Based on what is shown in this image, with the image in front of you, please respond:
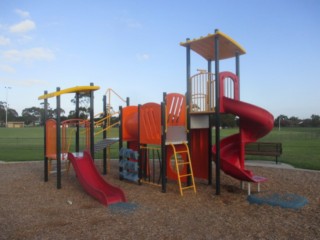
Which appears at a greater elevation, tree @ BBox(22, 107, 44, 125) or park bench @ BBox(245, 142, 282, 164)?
tree @ BBox(22, 107, 44, 125)

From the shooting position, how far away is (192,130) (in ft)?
31.3

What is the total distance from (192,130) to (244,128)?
1.70 metres

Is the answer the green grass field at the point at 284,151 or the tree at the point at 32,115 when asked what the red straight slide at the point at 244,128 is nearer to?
the green grass field at the point at 284,151

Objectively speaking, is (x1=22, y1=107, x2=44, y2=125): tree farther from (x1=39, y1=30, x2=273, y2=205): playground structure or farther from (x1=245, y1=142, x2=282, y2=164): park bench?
(x1=39, y1=30, x2=273, y2=205): playground structure

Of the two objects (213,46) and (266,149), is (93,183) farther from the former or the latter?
(266,149)

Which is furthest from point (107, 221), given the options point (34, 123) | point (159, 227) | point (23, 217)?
point (34, 123)

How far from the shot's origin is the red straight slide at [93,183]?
720cm

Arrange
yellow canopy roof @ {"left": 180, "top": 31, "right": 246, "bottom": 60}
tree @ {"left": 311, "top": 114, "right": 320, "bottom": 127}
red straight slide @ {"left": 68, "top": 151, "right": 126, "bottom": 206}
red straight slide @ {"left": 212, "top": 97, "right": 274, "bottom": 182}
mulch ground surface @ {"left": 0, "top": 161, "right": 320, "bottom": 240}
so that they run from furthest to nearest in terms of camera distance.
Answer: tree @ {"left": 311, "top": 114, "right": 320, "bottom": 127}
yellow canopy roof @ {"left": 180, "top": 31, "right": 246, "bottom": 60}
red straight slide @ {"left": 212, "top": 97, "right": 274, "bottom": 182}
red straight slide @ {"left": 68, "top": 151, "right": 126, "bottom": 206}
mulch ground surface @ {"left": 0, "top": 161, "right": 320, "bottom": 240}

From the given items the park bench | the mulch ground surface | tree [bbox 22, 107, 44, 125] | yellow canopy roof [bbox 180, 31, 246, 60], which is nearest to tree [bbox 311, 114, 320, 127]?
the park bench

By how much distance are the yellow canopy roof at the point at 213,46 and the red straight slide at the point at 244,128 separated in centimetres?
151

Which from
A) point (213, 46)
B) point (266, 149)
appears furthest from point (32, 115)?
point (213, 46)

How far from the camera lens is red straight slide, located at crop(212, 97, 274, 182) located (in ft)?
25.2

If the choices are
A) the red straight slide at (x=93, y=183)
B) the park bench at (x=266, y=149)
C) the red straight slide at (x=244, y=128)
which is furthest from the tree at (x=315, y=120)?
the red straight slide at (x=93, y=183)

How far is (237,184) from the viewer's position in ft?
30.3
